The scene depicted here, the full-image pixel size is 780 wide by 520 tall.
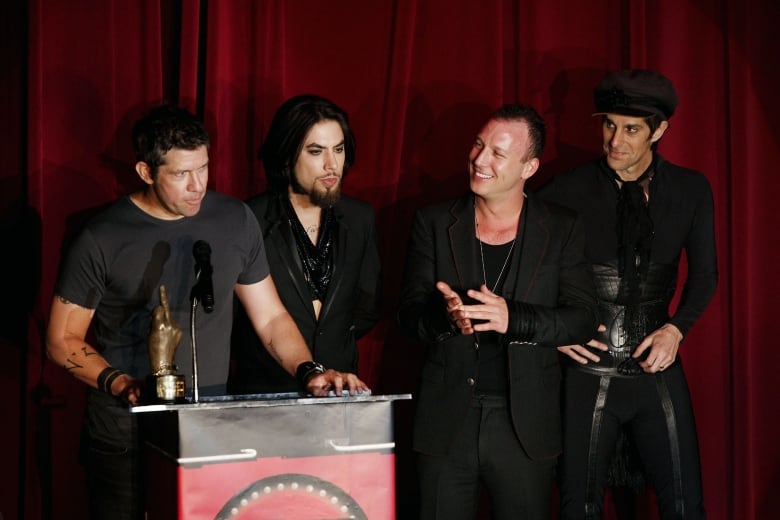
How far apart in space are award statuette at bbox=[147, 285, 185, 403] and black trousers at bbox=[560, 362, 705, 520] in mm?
1704

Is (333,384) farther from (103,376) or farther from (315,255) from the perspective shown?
(315,255)

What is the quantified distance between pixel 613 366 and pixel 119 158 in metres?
2.07

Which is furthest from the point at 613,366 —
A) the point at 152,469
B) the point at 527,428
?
the point at 152,469

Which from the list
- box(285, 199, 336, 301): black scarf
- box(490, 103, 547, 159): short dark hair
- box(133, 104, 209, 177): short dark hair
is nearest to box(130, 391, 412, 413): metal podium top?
box(133, 104, 209, 177): short dark hair

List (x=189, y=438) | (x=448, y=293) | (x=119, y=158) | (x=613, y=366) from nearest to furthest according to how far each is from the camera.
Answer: (x=189, y=438)
(x=448, y=293)
(x=613, y=366)
(x=119, y=158)

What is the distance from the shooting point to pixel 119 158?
421 cm

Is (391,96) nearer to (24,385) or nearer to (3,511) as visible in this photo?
(24,385)

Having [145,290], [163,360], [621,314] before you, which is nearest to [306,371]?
[163,360]

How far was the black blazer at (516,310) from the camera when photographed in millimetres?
3432

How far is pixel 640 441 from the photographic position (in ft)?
13.0

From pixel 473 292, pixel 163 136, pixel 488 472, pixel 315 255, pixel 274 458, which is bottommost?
pixel 488 472

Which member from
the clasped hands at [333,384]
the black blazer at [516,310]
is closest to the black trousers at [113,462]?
the clasped hands at [333,384]

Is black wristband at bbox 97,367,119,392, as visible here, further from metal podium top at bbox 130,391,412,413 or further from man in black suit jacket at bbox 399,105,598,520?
man in black suit jacket at bbox 399,105,598,520

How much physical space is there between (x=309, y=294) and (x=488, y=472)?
91 centimetres
